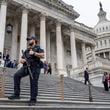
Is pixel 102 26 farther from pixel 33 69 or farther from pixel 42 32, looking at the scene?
pixel 33 69

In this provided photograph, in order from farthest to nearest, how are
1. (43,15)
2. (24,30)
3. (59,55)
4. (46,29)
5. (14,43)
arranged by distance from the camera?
1. (46,29)
2. (59,55)
3. (43,15)
4. (14,43)
5. (24,30)

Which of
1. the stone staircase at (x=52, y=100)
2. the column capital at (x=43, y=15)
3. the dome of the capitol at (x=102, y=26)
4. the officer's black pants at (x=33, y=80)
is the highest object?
the dome of the capitol at (x=102, y=26)

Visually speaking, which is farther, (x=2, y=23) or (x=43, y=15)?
(x=43, y=15)

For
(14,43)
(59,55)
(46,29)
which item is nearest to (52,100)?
(14,43)

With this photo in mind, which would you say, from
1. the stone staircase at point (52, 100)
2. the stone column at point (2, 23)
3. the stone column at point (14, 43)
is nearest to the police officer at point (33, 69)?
the stone staircase at point (52, 100)

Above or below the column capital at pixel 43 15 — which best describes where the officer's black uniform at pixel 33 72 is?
below

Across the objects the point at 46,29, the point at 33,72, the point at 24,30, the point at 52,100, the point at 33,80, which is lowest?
the point at 52,100

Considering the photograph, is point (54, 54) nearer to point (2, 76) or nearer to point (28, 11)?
point (28, 11)

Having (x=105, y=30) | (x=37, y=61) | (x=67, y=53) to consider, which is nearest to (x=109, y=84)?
(x=37, y=61)

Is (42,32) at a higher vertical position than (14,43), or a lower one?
higher

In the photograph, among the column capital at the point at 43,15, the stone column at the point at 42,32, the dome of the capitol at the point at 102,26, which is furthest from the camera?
the dome of the capitol at the point at 102,26

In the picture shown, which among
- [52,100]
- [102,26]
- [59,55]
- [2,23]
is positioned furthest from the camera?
[102,26]

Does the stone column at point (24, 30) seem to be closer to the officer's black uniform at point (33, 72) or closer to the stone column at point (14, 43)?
the stone column at point (14, 43)

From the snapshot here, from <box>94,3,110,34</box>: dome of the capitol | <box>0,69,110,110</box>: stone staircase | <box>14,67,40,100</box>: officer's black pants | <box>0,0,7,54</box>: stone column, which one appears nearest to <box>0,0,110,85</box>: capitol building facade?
<box>0,0,7,54</box>: stone column
